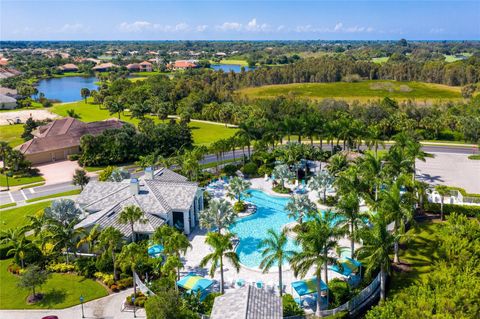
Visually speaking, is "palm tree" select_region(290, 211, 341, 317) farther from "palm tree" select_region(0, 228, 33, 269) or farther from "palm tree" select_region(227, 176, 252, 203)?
"palm tree" select_region(0, 228, 33, 269)

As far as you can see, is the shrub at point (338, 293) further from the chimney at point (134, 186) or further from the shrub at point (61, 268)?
the chimney at point (134, 186)

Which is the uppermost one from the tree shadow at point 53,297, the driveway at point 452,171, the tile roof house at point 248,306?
the tile roof house at point 248,306

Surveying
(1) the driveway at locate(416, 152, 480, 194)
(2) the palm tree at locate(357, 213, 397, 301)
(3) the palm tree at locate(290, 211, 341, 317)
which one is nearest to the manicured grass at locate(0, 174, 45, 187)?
(3) the palm tree at locate(290, 211, 341, 317)

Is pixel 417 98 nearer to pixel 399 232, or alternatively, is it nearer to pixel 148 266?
pixel 399 232

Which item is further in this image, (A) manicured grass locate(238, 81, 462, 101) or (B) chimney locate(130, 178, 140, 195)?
(A) manicured grass locate(238, 81, 462, 101)

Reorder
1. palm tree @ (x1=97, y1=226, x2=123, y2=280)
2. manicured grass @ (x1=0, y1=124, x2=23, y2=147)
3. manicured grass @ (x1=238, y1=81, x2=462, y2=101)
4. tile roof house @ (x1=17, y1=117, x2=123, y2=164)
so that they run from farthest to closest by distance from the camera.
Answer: manicured grass @ (x1=238, y1=81, x2=462, y2=101) < manicured grass @ (x1=0, y1=124, x2=23, y2=147) < tile roof house @ (x1=17, y1=117, x2=123, y2=164) < palm tree @ (x1=97, y1=226, x2=123, y2=280)

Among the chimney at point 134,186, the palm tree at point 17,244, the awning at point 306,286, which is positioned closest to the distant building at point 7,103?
the palm tree at point 17,244

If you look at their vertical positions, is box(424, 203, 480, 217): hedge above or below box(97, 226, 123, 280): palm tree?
below
